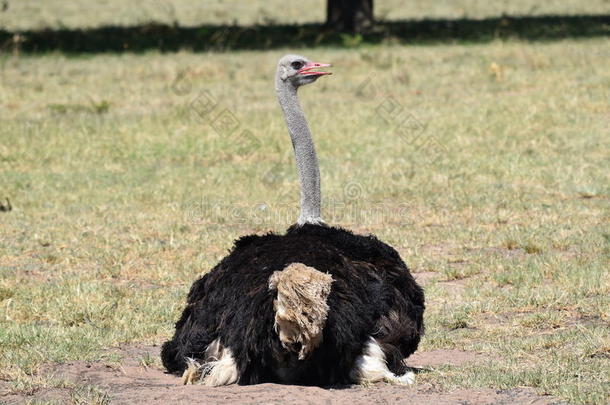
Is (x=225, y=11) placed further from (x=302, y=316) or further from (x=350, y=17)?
(x=302, y=316)

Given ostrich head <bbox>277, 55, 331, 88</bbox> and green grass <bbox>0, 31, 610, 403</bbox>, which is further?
green grass <bbox>0, 31, 610, 403</bbox>

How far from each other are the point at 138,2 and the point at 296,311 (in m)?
28.7

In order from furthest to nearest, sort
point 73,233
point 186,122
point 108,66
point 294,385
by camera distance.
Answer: point 108,66
point 186,122
point 73,233
point 294,385

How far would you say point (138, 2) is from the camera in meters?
32.4

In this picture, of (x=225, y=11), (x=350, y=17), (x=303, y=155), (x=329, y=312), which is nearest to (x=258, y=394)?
(x=329, y=312)

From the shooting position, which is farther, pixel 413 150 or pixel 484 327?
pixel 413 150

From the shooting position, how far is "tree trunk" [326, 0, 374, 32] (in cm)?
2395

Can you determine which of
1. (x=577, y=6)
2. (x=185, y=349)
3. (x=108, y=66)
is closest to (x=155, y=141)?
(x=108, y=66)

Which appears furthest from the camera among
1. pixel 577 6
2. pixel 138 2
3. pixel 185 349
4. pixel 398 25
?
pixel 138 2

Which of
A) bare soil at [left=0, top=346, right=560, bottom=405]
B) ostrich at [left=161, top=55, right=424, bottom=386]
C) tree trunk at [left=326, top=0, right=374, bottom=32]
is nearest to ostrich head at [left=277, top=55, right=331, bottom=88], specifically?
ostrich at [left=161, top=55, right=424, bottom=386]

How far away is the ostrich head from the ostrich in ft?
3.36

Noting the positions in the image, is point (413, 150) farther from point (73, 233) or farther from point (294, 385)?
point (294, 385)

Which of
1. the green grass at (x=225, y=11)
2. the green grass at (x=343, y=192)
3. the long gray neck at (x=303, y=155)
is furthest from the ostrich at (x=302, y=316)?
the green grass at (x=225, y=11)

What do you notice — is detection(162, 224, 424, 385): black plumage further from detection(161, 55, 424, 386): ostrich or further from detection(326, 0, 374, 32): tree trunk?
detection(326, 0, 374, 32): tree trunk
